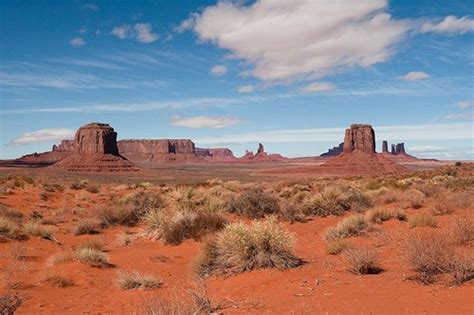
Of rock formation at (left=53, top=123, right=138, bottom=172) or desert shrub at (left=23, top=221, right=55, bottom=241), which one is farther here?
rock formation at (left=53, top=123, right=138, bottom=172)

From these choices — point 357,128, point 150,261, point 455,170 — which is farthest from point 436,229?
point 357,128

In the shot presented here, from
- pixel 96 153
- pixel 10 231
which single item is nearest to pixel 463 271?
pixel 10 231

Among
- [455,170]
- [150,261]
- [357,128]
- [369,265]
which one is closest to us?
[369,265]

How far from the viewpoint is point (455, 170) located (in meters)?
47.2

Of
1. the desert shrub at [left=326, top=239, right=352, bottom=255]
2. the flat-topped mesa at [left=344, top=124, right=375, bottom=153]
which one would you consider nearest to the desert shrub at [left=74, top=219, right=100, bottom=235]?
the desert shrub at [left=326, top=239, right=352, bottom=255]

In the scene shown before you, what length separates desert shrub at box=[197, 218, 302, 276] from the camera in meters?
9.30

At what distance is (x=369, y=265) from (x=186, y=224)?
24.3 feet

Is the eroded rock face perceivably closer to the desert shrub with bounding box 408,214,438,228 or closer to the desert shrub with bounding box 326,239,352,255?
the desert shrub with bounding box 408,214,438,228

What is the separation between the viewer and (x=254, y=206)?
2003cm

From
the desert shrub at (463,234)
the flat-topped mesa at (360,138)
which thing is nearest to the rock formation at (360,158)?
the flat-topped mesa at (360,138)

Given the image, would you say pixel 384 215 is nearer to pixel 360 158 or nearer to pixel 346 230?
pixel 346 230

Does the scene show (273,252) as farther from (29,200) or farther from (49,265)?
(29,200)

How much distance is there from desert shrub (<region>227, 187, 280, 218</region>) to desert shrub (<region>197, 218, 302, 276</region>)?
377 inches

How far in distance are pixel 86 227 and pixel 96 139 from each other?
4519 inches
